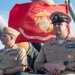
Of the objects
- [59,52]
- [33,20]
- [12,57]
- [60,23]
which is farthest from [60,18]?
[33,20]

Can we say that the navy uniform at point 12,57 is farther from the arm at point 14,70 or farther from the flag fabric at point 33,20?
the flag fabric at point 33,20

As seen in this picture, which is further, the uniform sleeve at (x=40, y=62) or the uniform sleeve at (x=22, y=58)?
the uniform sleeve at (x=22, y=58)

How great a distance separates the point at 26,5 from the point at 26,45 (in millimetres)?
2540

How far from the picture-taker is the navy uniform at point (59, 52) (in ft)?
11.7

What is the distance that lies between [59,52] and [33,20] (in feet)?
11.2

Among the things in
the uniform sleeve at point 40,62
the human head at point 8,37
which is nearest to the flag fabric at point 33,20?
the human head at point 8,37

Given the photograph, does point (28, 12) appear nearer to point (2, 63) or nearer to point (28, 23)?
point (28, 23)

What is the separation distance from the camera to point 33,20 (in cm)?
701

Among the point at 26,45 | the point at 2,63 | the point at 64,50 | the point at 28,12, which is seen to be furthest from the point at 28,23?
the point at 64,50

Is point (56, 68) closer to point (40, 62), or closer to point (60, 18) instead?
point (40, 62)

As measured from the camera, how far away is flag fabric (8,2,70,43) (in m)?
6.62

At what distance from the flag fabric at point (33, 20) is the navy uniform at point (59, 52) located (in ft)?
8.58

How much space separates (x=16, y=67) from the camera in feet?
13.1

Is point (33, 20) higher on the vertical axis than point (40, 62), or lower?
higher
